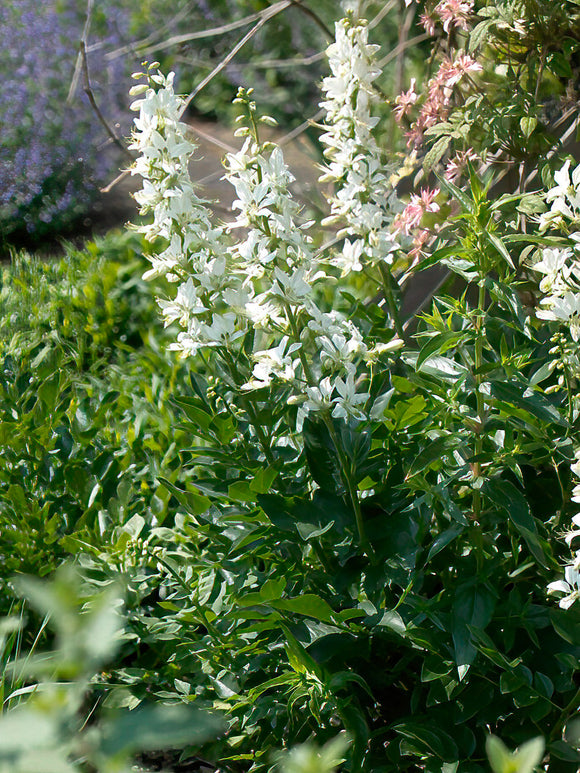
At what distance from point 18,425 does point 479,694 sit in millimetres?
1138

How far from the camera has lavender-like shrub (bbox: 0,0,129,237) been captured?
17.1 ft

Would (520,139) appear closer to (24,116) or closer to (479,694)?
(479,694)

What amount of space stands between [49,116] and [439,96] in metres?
4.44

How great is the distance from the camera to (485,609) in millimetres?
1162

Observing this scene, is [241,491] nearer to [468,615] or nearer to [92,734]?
[468,615]

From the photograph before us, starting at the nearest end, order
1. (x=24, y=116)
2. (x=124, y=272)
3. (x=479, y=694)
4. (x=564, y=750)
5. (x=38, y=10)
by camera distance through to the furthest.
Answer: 1. (x=564, y=750)
2. (x=479, y=694)
3. (x=124, y=272)
4. (x=24, y=116)
5. (x=38, y=10)

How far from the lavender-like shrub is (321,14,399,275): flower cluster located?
165 inches

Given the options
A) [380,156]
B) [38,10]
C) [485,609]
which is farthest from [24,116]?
[485,609]

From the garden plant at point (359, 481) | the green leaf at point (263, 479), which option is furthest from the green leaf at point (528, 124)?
the green leaf at point (263, 479)

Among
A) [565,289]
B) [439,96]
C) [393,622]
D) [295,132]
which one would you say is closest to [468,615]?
[393,622]

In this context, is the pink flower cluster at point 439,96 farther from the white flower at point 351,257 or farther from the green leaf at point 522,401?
the green leaf at point 522,401

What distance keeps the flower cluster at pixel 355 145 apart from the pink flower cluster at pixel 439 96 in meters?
0.59

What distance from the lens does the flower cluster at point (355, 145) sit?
1.22 meters

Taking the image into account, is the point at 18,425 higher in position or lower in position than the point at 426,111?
A: lower
